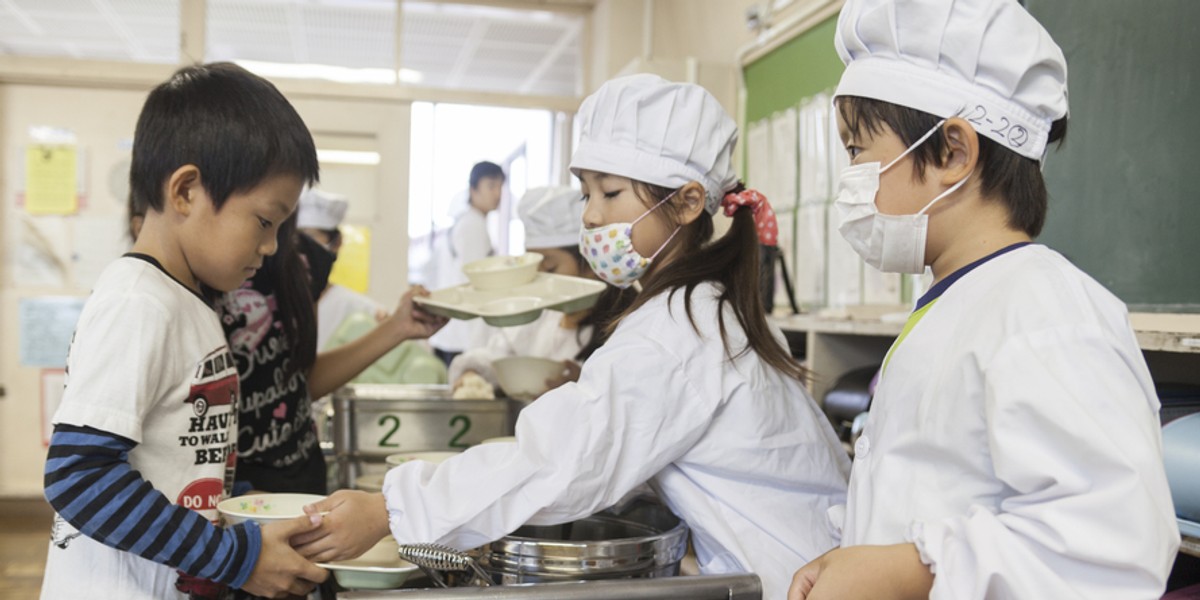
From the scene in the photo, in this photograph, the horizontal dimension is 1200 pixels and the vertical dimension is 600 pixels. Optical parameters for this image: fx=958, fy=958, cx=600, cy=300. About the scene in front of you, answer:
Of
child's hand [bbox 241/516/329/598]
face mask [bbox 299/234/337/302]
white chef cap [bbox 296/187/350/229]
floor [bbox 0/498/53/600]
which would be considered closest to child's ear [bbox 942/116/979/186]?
child's hand [bbox 241/516/329/598]

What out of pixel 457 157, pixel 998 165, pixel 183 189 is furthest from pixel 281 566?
pixel 457 157

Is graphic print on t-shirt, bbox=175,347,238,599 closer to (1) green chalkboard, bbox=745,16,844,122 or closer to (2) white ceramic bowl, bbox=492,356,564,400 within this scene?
(2) white ceramic bowl, bbox=492,356,564,400

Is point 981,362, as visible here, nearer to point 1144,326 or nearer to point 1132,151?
point 1144,326

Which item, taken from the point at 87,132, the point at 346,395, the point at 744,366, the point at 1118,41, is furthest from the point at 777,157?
the point at 87,132

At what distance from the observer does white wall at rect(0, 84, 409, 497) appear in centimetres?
453

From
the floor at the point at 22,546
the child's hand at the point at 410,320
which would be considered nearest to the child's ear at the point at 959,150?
the child's hand at the point at 410,320

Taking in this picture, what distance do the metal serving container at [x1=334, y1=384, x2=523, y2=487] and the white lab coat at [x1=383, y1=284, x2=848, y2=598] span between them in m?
0.64

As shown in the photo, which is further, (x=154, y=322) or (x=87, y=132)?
(x=87, y=132)

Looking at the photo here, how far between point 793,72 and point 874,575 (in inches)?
102

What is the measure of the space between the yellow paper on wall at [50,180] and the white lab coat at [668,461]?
170 inches

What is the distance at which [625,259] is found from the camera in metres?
1.29

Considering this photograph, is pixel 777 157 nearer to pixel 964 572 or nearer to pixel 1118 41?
pixel 1118 41

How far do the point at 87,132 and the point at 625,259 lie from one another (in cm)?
416

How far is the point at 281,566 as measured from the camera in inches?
37.6
